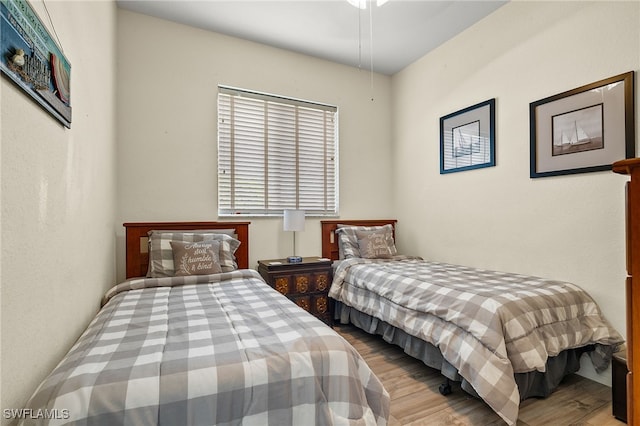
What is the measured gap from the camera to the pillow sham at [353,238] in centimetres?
344

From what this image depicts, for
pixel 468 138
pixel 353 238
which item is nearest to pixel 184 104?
pixel 353 238

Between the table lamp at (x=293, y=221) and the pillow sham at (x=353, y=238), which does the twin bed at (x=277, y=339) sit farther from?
the table lamp at (x=293, y=221)

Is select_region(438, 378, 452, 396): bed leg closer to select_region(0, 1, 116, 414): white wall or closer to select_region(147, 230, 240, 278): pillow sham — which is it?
select_region(147, 230, 240, 278): pillow sham

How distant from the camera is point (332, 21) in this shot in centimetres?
291

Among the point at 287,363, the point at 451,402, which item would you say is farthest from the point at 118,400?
the point at 451,402

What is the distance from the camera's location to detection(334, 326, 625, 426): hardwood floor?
1.70 m

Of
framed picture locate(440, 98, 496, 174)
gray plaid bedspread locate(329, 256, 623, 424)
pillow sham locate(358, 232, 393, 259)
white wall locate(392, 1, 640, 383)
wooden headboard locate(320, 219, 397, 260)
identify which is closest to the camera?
gray plaid bedspread locate(329, 256, 623, 424)

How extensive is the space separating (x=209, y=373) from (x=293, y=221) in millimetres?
2175

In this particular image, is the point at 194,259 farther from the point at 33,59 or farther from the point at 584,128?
the point at 584,128

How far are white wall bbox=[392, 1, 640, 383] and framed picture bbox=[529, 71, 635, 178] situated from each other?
0.22ft

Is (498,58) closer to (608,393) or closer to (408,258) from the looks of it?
(408,258)

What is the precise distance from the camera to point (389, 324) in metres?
2.56

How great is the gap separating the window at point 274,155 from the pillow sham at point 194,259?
0.71 m

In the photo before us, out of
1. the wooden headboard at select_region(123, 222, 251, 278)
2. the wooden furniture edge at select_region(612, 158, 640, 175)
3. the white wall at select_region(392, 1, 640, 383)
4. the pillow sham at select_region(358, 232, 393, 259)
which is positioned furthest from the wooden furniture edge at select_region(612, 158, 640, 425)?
the wooden headboard at select_region(123, 222, 251, 278)
